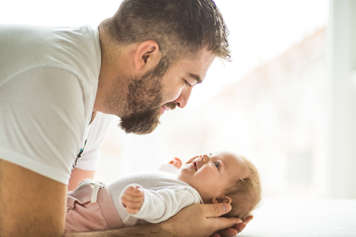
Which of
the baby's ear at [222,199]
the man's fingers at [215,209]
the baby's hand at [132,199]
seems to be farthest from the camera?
the baby's ear at [222,199]

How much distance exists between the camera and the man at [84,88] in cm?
116

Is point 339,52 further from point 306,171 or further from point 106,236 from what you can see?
point 106,236

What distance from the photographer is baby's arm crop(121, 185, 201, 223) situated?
1.26 m

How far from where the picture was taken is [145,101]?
165 cm

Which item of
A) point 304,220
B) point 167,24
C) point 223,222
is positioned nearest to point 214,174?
point 223,222

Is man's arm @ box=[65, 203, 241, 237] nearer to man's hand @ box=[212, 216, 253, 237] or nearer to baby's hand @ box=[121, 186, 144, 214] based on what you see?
man's hand @ box=[212, 216, 253, 237]

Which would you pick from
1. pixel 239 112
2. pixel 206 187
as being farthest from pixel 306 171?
pixel 206 187

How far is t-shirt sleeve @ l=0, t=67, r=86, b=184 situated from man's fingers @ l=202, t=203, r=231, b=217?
19.7 inches

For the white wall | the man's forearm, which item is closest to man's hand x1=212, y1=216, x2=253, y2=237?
the man's forearm

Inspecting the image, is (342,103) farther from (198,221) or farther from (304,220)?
(198,221)

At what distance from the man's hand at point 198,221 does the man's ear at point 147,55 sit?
1.66 ft

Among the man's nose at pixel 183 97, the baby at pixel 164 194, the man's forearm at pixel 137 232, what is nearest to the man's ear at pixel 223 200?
the baby at pixel 164 194

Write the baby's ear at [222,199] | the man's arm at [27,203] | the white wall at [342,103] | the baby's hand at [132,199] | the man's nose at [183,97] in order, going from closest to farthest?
the man's arm at [27,203], the baby's hand at [132,199], the baby's ear at [222,199], the man's nose at [183,97], the white wall at [342,103]

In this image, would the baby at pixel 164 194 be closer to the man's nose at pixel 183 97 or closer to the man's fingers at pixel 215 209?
the man's fingers at pixel 215 209
